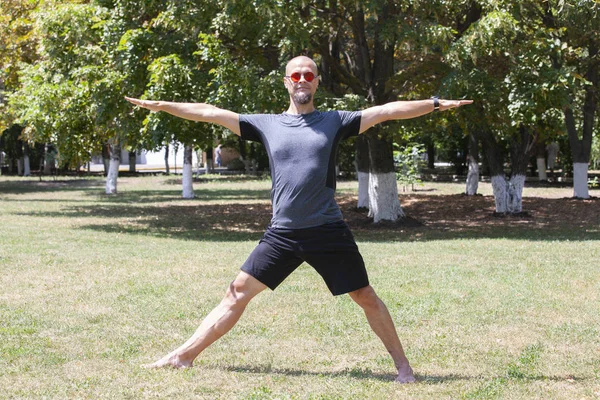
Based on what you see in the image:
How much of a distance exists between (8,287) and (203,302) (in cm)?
248

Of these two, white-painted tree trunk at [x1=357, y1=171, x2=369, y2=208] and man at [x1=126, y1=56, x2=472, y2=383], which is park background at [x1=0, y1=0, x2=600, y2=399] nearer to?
white-painted tree trunk at [x1=357, y1=171, x2=369, y2=208]

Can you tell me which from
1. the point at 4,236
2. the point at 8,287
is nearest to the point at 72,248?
the point at 4,236

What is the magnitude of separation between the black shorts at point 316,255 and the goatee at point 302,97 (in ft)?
2.72

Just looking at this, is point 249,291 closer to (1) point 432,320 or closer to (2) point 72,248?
(1) point 432,320

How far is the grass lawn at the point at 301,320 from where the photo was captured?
5.72 m

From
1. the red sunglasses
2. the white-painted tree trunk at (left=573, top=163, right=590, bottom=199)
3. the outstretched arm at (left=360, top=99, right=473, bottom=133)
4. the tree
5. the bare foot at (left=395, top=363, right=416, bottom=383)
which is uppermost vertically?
the tree

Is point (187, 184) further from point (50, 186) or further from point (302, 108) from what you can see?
point (302, 108)

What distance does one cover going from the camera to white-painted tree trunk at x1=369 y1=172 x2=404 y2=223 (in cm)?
1930

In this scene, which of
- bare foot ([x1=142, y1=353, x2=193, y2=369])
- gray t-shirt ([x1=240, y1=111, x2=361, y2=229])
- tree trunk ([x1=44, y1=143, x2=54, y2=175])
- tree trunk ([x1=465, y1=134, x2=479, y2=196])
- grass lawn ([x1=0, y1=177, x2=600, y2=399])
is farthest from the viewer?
tree trunk ([x1=44, y1=143, x2=54, y2=175])

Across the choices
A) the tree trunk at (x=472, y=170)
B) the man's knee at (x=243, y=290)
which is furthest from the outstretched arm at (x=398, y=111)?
the tree trunk at (x=472, y=170)

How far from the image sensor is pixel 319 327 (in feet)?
24.9

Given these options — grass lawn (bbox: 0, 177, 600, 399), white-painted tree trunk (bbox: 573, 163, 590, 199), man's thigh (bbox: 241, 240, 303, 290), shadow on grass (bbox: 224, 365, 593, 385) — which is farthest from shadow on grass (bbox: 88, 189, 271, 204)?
man's thigh (bbox: 241, 240, 303, 290)

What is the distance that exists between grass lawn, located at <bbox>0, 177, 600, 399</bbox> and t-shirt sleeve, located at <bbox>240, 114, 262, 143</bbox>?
164 cm

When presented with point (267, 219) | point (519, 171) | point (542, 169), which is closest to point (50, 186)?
point (267, 219)
